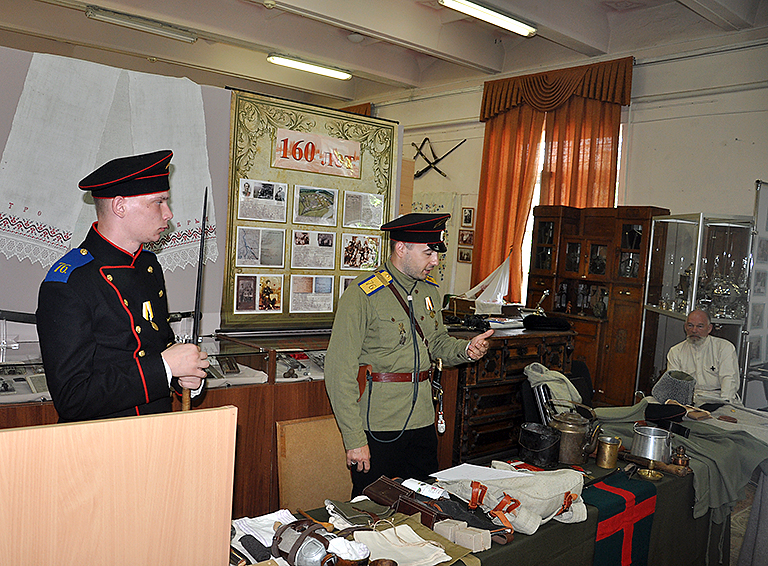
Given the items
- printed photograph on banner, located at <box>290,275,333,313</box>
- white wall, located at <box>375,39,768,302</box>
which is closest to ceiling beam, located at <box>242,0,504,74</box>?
white wall, located at <box>375,39,768,302</box>

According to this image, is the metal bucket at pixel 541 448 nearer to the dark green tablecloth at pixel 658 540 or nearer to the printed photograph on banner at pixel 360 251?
the dark green tablecloth at pixel 658 540

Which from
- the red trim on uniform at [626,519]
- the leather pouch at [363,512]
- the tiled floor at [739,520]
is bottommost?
the tiled floor at [739,520]

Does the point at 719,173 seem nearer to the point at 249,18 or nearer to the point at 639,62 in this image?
the point at 639,62

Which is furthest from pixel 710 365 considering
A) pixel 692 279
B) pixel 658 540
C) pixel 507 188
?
pixel 507 188

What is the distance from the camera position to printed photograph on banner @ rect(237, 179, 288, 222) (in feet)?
12.3

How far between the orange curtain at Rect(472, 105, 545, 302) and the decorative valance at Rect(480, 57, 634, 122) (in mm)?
152

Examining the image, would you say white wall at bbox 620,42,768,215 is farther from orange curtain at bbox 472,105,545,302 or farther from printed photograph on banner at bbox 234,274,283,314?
printed photograph on banner at bbox 234,274,283,314

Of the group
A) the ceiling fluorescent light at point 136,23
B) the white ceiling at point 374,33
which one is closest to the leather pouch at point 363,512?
the white ceiling at point 374,33

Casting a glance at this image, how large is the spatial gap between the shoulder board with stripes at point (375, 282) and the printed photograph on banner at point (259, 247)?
3.96ft

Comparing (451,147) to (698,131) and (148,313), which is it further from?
(148,313)

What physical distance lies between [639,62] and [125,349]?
22.4 feet

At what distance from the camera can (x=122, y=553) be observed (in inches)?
40.4

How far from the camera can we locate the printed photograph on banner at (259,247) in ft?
12.4

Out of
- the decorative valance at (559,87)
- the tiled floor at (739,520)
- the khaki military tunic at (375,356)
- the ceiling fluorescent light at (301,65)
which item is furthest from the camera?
the ceiling fluorescent light at (301,65)
